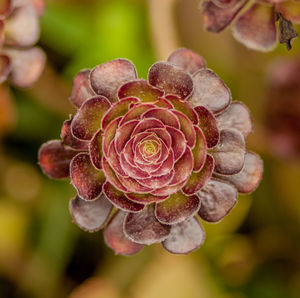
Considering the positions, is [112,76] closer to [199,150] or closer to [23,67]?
[199,150]

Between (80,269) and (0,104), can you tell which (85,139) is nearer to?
(0,104)

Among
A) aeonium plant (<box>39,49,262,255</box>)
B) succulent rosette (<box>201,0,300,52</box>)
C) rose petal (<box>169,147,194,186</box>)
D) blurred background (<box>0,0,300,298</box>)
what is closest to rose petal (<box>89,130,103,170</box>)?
aeonium plant (<box>39,49,262,255</box>)

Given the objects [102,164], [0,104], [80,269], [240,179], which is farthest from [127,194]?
[80,269]

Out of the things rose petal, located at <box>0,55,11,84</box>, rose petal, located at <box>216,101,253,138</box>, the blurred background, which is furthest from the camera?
the blurred background

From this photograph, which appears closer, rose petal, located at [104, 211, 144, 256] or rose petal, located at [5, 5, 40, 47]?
rose petal, located at [104, 211, 144, 256]

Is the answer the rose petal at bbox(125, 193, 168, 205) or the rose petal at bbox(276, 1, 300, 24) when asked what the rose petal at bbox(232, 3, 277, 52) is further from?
the rose petal at bbox(125, 193, 168, 205)

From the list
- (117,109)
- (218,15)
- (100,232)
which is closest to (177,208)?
(117,109)
